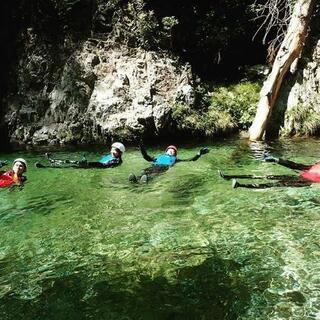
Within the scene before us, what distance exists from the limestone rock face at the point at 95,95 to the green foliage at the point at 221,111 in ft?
1.66

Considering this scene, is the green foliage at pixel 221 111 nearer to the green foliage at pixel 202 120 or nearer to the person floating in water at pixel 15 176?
the green foliage at pixel 202 120

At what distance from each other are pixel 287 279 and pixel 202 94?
13.1 meters

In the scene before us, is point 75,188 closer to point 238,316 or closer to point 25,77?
point 238,316

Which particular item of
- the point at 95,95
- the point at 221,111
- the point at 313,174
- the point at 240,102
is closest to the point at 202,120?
the point at 221,111

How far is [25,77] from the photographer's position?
18547mm

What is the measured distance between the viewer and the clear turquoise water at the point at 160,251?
15.5 ft

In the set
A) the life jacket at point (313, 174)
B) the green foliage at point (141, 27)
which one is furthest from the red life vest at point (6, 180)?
the green foliage at point (141, 27)

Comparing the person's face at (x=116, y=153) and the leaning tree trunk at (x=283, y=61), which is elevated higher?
the leaning tree trunk at (x=283, y=61)

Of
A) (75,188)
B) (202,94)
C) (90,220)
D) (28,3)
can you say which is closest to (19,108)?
(28,3)

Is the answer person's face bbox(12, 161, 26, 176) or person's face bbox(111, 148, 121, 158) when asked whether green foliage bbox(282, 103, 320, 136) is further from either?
person's face bbox(12, 161, 26, 176)

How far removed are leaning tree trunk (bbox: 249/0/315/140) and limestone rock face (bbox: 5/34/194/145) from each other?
291 cm

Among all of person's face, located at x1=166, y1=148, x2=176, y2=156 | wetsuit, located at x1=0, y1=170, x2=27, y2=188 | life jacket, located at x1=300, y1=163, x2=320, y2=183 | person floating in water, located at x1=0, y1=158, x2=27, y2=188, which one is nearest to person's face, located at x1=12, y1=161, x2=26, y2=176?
person floating in water, located at x1=0, y1=158, x2=27, y2=188

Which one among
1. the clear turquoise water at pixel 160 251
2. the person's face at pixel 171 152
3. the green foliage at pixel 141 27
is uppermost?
the green foliage at pixel 141 27

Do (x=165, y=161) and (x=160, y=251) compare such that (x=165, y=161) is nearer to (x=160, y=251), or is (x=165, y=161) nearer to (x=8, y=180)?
(x=8, y=180)
